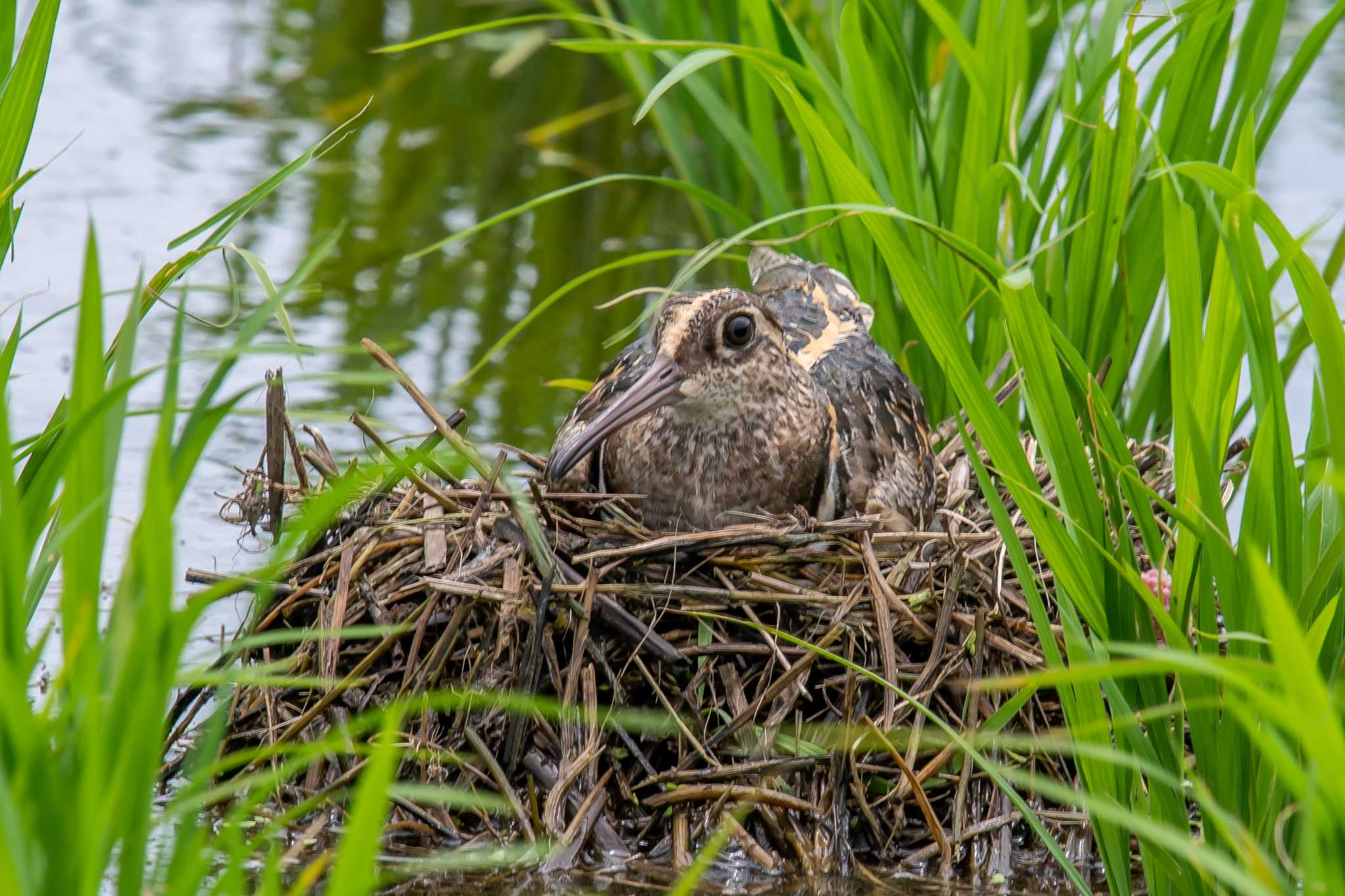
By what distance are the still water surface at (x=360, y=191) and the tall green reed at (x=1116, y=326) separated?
124 centimetres

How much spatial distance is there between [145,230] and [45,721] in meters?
5.75

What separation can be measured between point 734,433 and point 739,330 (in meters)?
0.27

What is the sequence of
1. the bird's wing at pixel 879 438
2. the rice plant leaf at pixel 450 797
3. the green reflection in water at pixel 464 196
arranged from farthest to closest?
the green reflection in water at pixel 464 196 → the bird's wing at pixel 879 438 → the rice plant leaf at pixel 450 797

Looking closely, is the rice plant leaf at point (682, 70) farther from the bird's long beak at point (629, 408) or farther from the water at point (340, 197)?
the water at point (340, 197)

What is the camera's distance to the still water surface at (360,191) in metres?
6.79

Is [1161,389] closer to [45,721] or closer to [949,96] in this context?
[949,96]

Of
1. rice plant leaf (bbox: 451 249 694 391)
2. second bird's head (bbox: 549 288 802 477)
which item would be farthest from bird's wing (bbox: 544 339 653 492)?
rice plant leaf (bbox: 451 249 694 391)

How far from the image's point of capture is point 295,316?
750cm

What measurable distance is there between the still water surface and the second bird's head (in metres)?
1.31

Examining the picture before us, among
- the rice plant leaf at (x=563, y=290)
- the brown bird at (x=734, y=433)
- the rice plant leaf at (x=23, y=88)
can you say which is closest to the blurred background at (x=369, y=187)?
the rice plant leaf at (x=563, y=290)

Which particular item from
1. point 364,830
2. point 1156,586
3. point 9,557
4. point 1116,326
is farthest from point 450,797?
point 1116,326

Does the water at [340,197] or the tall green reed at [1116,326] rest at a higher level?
the water at [340,197]

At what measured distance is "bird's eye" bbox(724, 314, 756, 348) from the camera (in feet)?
14.6

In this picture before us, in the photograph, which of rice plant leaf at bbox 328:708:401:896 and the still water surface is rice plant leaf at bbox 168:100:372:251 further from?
the still water surface
